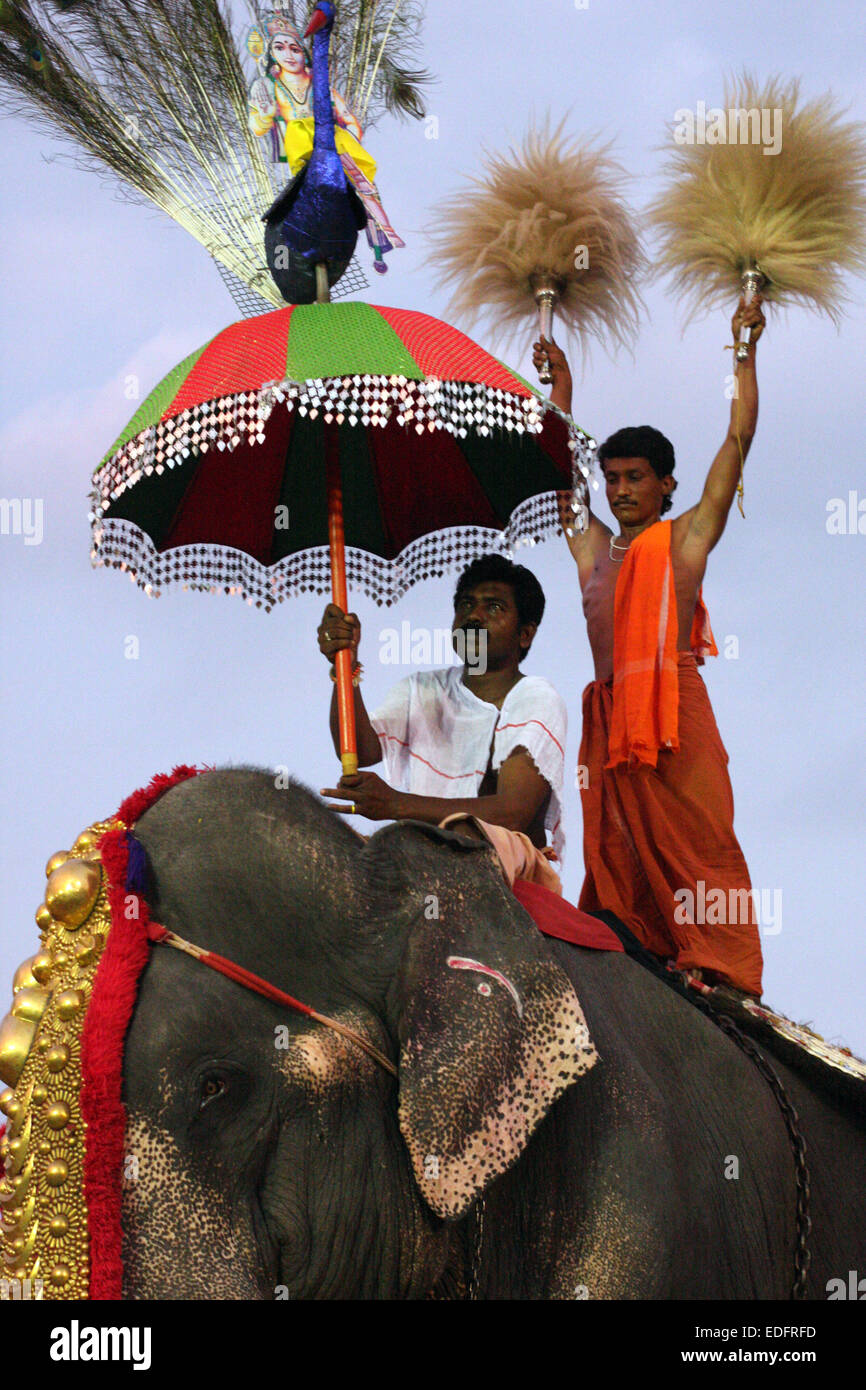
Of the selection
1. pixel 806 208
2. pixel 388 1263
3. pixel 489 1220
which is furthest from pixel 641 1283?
pixel 806 208

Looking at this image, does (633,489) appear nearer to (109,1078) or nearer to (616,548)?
(616,548)

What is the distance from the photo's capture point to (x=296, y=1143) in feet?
9.63

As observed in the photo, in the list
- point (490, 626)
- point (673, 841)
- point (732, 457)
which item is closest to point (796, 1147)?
point (673, 841)

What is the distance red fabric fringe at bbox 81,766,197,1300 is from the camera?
269cm

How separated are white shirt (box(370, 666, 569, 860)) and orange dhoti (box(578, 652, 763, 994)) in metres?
0.31

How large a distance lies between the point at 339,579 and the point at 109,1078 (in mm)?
1971

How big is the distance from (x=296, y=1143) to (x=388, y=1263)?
0.28m

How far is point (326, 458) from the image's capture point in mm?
4492

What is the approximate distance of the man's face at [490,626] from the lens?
473 cm

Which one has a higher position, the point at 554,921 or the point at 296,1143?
the point at 554,921

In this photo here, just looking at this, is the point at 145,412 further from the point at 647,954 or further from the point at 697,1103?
the point at 697,1103

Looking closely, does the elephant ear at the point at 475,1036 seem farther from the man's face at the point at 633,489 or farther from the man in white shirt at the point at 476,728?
the man's face at the point at 633,489

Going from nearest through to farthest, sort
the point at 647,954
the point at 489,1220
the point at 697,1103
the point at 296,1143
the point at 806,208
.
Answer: the point at 296,1143 → the point at 489,1220 → the point at 697,1103 → the point at 647,954 → the point at 806,208

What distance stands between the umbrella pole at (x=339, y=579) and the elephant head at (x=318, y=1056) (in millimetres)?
1096
